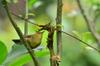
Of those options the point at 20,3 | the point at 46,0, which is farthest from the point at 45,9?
the point at 20,3

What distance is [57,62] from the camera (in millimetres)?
814

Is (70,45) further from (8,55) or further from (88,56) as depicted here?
(8,55)

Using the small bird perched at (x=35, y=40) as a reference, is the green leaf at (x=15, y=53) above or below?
below

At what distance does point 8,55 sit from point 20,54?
33 millimetres

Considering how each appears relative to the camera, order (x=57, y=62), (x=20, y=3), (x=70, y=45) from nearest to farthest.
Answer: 1. (x=57, y=62)
2. (x=20, y=3)
3. (x=70, y=45)

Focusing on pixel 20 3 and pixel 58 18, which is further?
pixel 20 3

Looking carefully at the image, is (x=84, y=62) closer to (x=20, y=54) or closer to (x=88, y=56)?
(x=88, y=56)

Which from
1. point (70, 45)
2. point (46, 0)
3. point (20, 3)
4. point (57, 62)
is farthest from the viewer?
point (46, 0)

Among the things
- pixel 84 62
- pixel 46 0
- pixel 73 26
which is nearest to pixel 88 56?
pixel 84 62

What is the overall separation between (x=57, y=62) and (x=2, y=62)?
16cm

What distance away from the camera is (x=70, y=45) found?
3.62m

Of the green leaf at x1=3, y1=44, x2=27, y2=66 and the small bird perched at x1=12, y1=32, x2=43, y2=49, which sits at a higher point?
the small bird perched at x1=12, y1=32, x2=43, y2=49

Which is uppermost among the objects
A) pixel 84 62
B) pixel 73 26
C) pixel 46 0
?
pixel 46 0

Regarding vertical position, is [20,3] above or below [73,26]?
above
